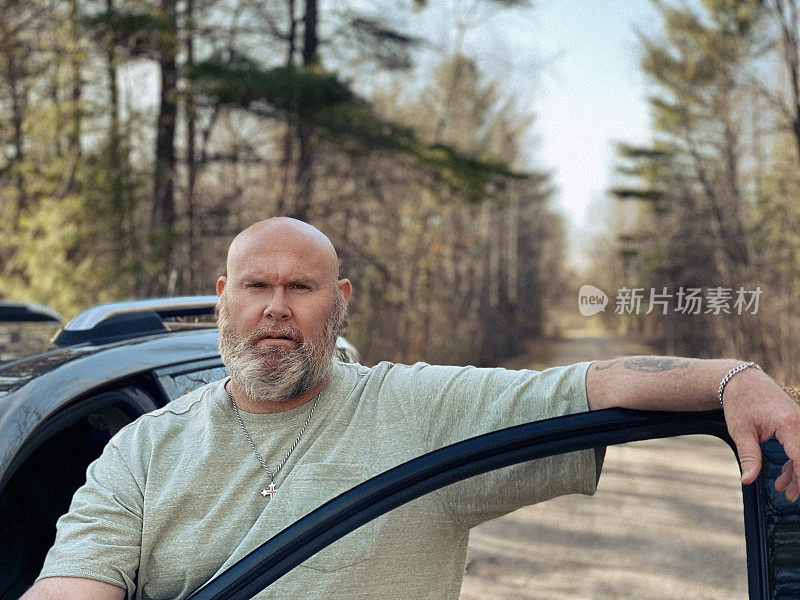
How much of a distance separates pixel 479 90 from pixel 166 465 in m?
24.2

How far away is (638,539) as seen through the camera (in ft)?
9.11

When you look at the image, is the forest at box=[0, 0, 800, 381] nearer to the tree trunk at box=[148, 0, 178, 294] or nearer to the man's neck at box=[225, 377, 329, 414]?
the tree trunk at box=[148, 0, 178, 294]

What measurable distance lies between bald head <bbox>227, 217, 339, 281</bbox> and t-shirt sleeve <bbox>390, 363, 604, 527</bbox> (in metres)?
0.39

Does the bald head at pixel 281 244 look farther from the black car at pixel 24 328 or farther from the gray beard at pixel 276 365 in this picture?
the black car at pixel 24 328

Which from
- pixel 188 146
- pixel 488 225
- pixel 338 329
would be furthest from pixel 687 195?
pixel 338 329

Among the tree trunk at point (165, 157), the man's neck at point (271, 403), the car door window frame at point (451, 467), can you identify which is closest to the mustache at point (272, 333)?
the man's neck at point (271, 403)

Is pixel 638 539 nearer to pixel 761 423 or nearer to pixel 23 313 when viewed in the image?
pixel 761 423

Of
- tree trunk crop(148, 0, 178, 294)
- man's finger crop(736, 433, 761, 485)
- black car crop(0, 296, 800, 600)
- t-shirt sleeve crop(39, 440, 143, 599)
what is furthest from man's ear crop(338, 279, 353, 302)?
tree trunk crop(148, 0, 178, 294)

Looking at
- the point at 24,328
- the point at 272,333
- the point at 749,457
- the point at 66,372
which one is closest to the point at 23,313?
the point at 24,328

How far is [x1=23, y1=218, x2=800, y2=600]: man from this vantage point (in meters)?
1.52

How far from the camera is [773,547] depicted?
1090 mm

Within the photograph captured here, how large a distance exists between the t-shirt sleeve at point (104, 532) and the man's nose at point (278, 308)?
46 cm

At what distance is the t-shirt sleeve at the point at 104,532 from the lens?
1.57 meters

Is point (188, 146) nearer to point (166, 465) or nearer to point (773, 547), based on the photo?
point (166, 465)
